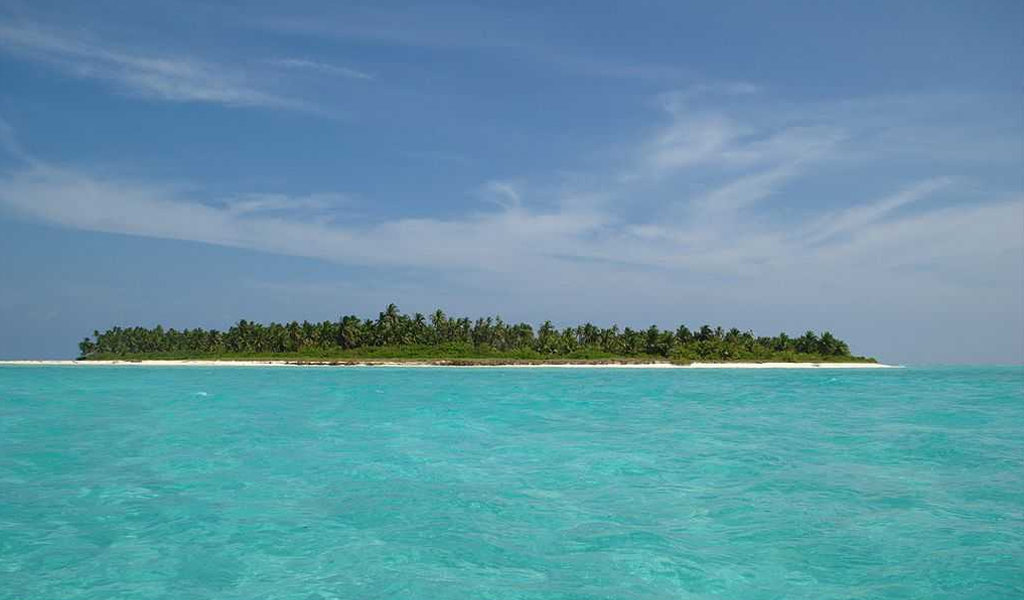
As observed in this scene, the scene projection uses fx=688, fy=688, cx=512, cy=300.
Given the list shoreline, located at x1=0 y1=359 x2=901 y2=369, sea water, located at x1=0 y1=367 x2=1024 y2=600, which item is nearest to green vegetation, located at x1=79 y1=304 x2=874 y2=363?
shoreline, located at x1=0 y1=359 x2=901 y2=369

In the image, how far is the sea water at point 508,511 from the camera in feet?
35.7

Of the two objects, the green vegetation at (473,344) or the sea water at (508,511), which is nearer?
the sea water at (508,511)

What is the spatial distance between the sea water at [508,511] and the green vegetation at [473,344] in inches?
4581

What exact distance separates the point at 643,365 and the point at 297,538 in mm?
135942

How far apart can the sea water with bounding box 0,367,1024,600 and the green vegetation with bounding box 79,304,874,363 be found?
11635cm

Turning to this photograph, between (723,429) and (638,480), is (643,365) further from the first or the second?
(638,480)

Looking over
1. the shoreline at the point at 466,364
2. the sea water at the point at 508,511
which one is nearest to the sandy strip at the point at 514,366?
the shoreline at the point at 466,364

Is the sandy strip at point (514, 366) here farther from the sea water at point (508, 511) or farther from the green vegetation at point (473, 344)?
the sea water at point (508, 511)

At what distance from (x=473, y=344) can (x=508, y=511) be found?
5522 inches

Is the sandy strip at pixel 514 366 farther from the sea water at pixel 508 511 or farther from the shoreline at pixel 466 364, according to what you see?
the sea water at pixel 508 511

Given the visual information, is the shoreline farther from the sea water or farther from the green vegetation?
the sea water

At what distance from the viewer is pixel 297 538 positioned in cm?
1302

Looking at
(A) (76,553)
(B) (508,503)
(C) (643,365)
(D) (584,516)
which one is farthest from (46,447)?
(C) (643,365)

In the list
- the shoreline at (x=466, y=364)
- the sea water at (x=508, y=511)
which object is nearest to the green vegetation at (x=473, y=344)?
Answer: the shoreline at (x=466, y=364)
